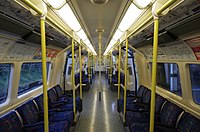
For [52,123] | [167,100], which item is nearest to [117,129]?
[167,100]

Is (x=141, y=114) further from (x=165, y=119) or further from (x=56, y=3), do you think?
(x=56, y=3)

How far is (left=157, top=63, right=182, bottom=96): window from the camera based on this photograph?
3.46 metres

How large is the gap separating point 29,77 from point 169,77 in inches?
133

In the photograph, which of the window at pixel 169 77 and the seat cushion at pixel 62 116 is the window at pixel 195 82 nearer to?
the window at pixel 169 77

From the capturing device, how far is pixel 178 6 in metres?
1.45

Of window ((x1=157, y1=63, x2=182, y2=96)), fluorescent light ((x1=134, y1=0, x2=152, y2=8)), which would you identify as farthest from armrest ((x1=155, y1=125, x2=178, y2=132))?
fluorescent light ((x1=134, y1=0, x2=152, y2=8))

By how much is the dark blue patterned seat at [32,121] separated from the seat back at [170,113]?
1875 mm

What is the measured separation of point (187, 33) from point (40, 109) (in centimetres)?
319

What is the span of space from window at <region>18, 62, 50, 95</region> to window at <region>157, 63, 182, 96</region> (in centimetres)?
321

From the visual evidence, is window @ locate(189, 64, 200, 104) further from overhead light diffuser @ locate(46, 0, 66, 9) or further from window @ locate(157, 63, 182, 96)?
overhead light diffuser @ locate(46, 0, 66, 9)

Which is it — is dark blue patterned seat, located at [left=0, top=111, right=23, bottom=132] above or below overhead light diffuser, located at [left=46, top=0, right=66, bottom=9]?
below

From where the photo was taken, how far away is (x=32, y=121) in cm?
303

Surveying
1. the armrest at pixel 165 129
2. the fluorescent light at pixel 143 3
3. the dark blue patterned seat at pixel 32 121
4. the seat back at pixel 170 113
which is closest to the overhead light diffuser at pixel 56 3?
the fluorescent light at pixel 143 3

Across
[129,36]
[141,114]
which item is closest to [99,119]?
[141,114]
